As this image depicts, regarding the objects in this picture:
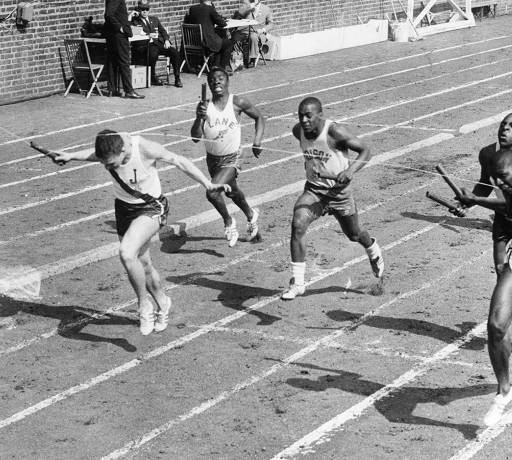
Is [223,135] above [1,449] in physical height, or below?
above

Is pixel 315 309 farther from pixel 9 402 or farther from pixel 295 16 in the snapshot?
pixel 295 16

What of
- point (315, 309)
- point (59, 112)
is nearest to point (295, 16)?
point (59, 112)

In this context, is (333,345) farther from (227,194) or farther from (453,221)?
(453,221)

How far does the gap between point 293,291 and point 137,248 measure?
168cm

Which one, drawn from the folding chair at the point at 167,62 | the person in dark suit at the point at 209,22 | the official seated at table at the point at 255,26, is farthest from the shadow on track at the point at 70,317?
the official seated at table at the point at 255,26

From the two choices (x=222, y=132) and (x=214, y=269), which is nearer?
(x=214, y=269)

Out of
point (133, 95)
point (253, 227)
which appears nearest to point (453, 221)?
point (253, 227)

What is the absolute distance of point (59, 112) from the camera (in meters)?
20.2

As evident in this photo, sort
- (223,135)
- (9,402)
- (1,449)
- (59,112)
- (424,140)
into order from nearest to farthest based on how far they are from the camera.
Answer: (1,449), (9,402), (223,135), (424,140), (59,112)

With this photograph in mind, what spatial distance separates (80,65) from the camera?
21.8 metres

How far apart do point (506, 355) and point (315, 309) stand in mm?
2993

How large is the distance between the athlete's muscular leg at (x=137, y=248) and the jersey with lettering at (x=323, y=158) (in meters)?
1.78

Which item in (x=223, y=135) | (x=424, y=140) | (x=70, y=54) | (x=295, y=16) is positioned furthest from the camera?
(x=295, y=16)

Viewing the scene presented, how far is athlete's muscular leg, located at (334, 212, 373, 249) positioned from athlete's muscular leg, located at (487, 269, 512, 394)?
121 inches
